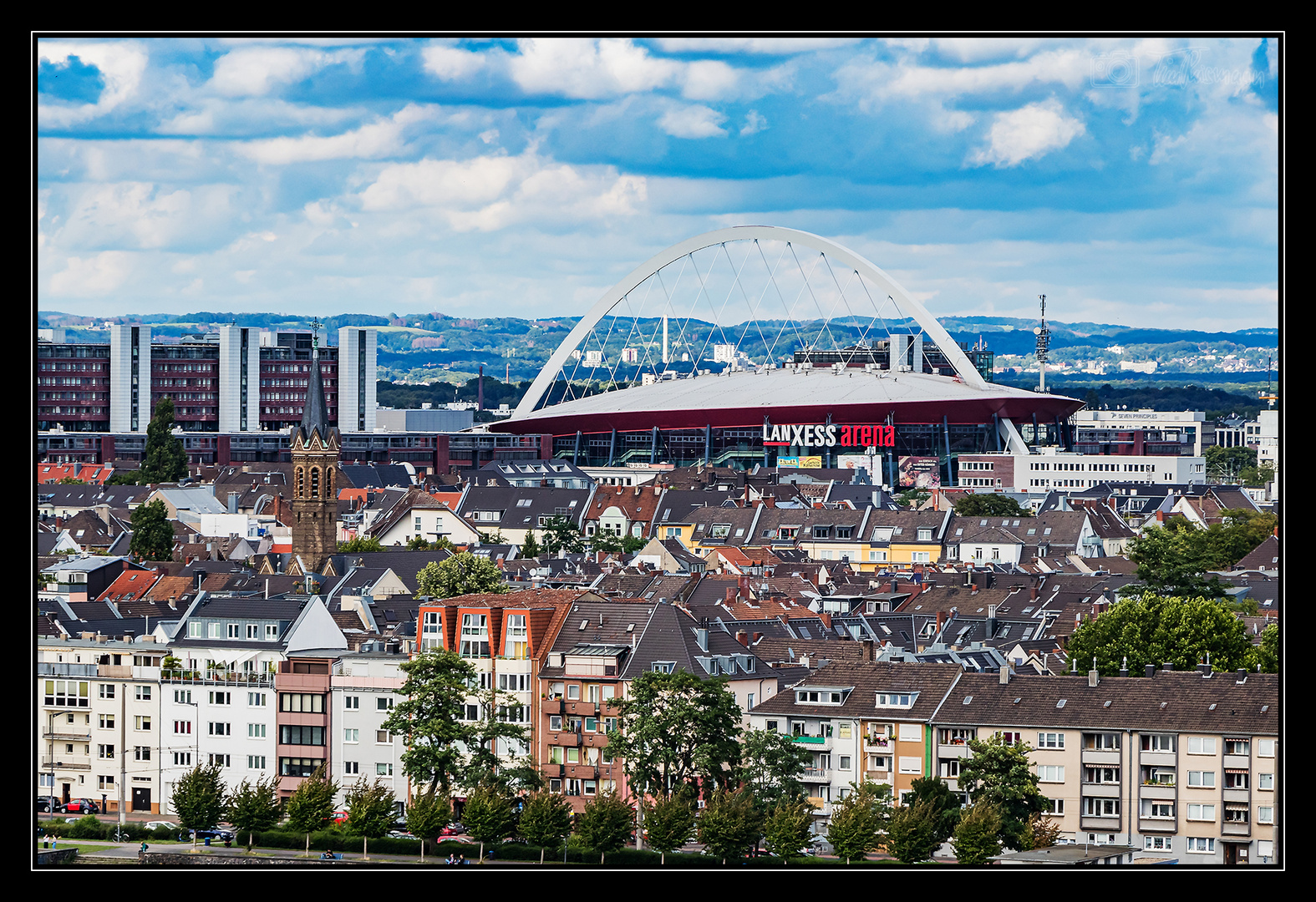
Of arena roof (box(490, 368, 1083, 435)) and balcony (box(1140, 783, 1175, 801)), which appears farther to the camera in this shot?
arena roof (box(490, 368, 1083, 435))

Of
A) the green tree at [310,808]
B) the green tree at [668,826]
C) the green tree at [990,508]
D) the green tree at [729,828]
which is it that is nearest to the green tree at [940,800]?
the green tree at [729,828]

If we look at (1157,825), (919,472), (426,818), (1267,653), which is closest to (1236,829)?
(1157,825)

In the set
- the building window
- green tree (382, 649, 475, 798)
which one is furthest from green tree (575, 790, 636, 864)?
the building window

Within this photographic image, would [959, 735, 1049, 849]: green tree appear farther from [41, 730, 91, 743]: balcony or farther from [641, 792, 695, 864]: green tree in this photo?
[41, 730, 91, 743]: balcony

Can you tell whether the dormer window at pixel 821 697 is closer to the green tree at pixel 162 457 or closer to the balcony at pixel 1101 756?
the balcony at pixel 1101 756
